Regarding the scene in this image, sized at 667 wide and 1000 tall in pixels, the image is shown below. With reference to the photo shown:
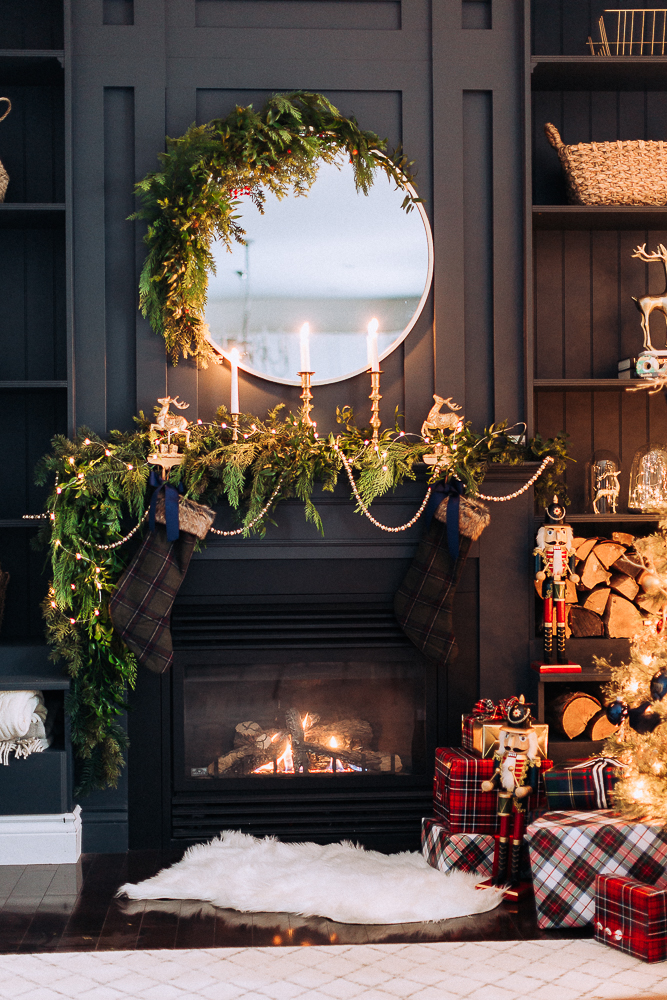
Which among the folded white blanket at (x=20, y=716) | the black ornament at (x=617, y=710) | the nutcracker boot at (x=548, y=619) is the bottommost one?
the folded white blanket at (x=20, y=716)

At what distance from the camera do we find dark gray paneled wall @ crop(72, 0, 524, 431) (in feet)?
8.69

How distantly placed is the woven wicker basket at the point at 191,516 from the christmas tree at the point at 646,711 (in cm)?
127

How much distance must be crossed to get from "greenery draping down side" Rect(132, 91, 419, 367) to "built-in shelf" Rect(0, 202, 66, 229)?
11.4 inches

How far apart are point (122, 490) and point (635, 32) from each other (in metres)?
2.49

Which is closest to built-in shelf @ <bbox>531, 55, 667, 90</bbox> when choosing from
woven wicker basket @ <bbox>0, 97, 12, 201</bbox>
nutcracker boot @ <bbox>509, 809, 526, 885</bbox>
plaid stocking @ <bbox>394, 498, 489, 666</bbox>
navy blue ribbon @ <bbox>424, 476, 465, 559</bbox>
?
navy blue ribbon @ <bbox>424, 476, 465, 559</bbox>

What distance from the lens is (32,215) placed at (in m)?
2.71

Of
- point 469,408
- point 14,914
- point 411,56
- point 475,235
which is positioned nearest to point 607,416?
point 469,408

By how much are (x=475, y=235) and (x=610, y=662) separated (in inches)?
59.2

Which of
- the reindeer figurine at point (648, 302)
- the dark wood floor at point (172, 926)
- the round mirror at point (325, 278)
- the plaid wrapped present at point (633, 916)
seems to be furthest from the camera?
the reindeer figurine at point (648, 302)

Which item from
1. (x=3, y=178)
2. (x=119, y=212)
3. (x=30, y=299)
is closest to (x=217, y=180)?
(x=119, y=212)

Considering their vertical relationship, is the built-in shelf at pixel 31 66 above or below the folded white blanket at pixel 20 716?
above

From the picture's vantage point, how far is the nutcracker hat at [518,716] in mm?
2381

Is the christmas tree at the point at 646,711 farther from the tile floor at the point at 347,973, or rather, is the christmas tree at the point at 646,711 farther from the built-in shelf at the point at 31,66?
the built-in shelf at the point at 31,66

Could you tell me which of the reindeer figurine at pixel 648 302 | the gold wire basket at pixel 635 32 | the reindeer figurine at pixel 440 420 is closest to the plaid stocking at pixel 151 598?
the reindeer figurine at pixel 440 420
